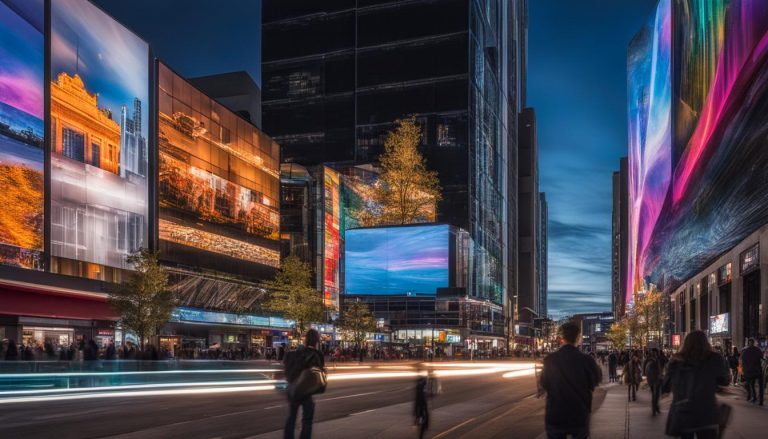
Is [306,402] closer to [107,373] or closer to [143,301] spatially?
[107,373]

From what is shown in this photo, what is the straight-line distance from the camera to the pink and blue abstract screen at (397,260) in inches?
3971

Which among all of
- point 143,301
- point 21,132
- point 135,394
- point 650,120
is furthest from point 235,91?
point 135,394

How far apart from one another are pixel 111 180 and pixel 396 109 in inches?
3411

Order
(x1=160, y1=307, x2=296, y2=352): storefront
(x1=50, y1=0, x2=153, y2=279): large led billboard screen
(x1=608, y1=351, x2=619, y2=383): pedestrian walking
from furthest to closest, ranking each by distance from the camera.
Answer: (x1=160, y1=307, x2=296, y2=352): storefront < (x1=50, y1=0, x2=153, y2=279): large led billboard screen < (x1=608, y1=351, x2=619, y2=383): pedestrian walking

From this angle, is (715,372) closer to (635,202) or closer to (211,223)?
(211,223)

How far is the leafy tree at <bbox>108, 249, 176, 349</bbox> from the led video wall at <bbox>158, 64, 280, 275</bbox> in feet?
33.8

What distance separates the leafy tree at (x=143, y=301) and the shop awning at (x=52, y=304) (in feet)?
7.97

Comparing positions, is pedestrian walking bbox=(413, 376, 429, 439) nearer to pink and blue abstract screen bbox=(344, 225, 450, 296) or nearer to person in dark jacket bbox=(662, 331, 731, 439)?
person in dark jacket bbox=(662, 331, 731, 439)

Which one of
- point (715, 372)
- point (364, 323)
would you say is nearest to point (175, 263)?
point (364, 323)

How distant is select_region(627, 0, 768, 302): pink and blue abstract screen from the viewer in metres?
36.8

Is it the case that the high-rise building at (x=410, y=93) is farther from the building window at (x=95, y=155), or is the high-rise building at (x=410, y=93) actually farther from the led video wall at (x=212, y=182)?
the building window at (x=95, y=155)

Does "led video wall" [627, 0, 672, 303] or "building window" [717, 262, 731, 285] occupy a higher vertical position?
"led video wall" [627, 0, 672, 303]

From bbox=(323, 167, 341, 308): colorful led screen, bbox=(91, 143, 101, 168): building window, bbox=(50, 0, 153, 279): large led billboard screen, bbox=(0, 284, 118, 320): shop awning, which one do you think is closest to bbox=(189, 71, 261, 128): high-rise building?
bbox=(323, 167, 341, 308): colorful led screen

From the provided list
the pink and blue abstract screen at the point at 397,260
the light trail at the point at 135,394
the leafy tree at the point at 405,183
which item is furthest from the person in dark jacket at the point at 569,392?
the pink and blue abstract screen at the point at 397,260
